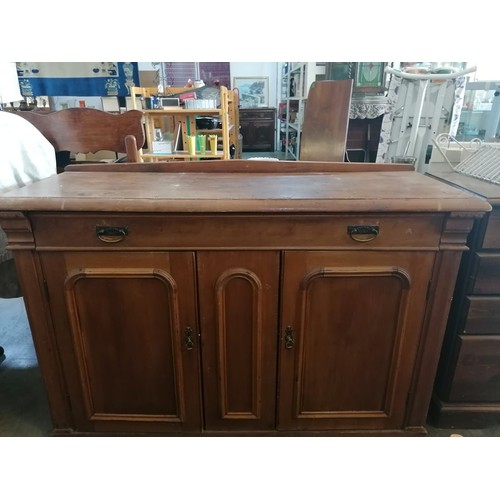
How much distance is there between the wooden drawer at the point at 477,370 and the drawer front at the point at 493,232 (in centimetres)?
29

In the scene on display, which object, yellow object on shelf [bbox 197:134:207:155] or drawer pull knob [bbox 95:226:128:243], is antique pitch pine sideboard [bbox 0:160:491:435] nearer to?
drawer pull knob [bbox 95:226:128:243]

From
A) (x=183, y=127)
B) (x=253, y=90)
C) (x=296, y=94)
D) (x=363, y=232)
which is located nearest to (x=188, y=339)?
(x=363, y=232)

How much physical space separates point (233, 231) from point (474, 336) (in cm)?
79

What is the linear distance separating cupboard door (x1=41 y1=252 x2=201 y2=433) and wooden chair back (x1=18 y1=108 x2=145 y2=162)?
0.73m

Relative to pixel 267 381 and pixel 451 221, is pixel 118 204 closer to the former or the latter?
pixel 267 381

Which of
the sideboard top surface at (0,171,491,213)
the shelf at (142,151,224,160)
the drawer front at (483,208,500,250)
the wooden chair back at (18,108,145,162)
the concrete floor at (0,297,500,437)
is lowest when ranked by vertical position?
the concrete floor at (0,297,500,437)

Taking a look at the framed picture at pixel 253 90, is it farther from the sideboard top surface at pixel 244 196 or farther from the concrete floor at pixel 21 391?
the sideboard top surface at pixel 244 196

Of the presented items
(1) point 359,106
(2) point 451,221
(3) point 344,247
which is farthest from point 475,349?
(1) point 359,106

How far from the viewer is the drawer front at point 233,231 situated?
0.85 metres

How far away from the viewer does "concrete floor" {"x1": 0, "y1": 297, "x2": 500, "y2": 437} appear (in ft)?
3.82

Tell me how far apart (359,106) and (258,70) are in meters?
3.19

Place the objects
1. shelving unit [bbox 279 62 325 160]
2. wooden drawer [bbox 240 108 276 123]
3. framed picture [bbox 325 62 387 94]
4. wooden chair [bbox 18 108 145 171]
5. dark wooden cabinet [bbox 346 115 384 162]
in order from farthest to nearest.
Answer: wooden drawer [bbox 240 108 276 123], dark wooden cabinet [bbox 346 115 384 162], framed picture [bbox 325 62 387 94], shelving unit [bbox 279 62 325 160], wooden chair [bbox 18 108 145 171]

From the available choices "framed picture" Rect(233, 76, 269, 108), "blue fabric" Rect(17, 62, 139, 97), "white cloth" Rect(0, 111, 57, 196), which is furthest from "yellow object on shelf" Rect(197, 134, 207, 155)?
"framed picture" Rect(233, 76, 269, 108)
